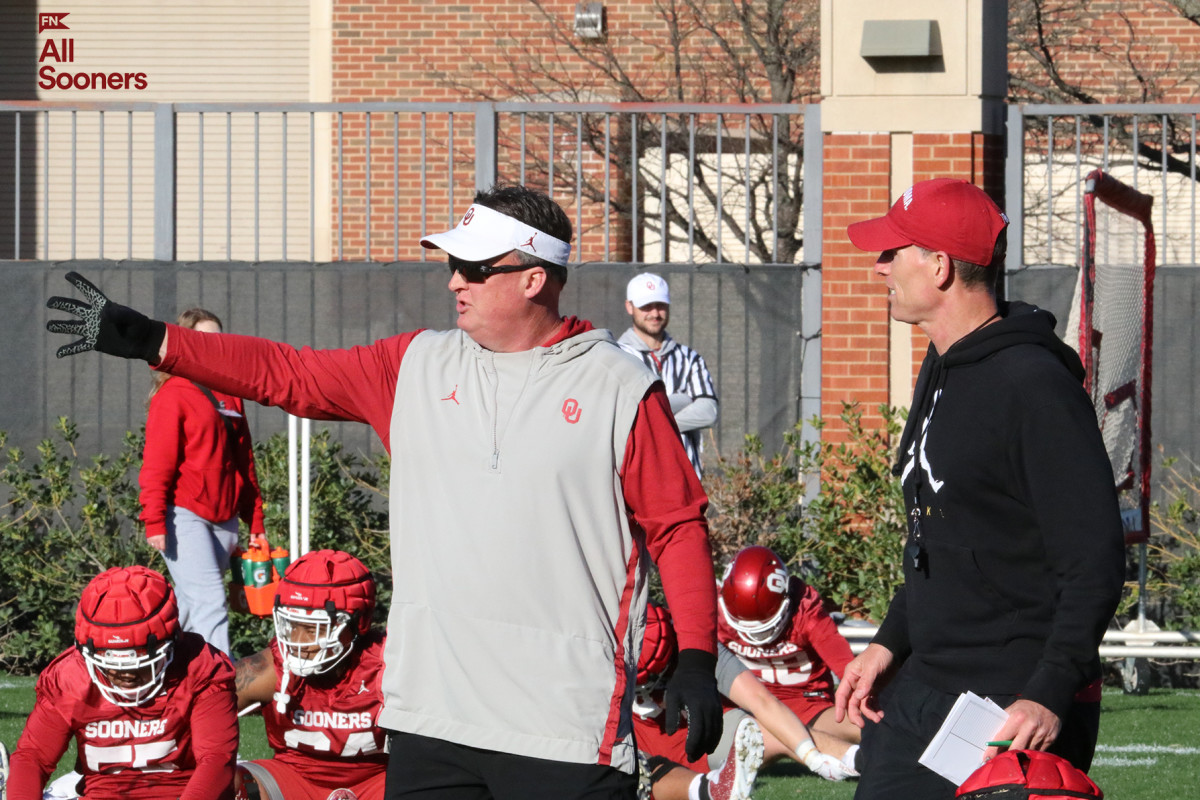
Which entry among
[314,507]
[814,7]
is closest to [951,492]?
[314,507]

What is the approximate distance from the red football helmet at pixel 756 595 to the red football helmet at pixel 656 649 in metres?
0.71

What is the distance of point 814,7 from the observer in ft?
48.9

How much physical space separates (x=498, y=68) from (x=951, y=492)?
1367 centimetres

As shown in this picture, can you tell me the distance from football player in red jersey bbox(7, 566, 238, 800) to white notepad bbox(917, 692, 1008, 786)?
2482 mm

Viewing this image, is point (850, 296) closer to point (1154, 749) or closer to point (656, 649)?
point (1154, 749)

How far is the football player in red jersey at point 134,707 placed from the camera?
476cm

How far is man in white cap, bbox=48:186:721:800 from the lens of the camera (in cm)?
329

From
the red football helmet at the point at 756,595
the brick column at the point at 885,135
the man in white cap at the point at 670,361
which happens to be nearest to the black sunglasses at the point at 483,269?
the red football helmet at the point at 756,595

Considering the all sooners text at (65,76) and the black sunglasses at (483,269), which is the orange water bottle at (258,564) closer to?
the black sunglasses at (483,269)

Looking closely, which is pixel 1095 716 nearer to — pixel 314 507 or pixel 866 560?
pixel 866 560

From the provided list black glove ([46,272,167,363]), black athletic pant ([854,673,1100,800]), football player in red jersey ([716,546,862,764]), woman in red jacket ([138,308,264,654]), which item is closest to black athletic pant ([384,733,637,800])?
black athletic pant ([854,673,1100,800])

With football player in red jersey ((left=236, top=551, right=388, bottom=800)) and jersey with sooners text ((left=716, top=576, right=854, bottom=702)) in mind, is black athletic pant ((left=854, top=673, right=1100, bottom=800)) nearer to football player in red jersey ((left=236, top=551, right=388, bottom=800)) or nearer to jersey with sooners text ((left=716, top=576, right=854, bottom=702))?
football player in red jersey ((left=236, top=551, right=388, bottom=800))

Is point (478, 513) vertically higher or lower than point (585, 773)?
higher

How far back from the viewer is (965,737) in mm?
3006
